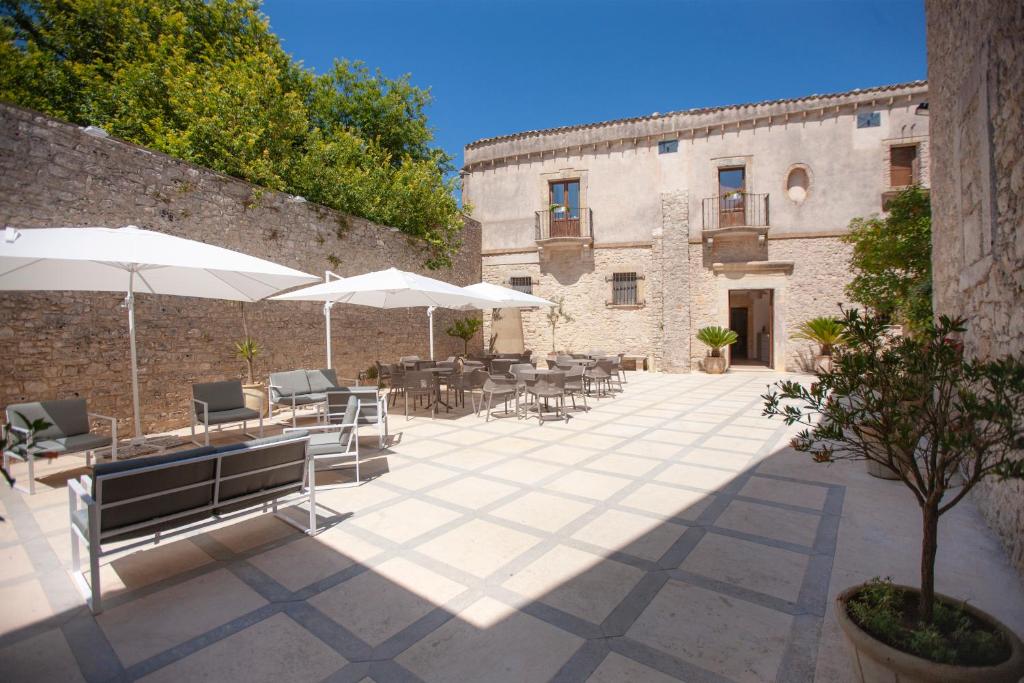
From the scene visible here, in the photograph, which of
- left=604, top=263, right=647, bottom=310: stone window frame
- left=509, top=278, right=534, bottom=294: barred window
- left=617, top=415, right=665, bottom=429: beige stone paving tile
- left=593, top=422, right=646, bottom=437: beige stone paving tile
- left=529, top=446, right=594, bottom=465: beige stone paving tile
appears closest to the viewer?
left=529, top=446, right=594, bottom=465: beige stone paving tile

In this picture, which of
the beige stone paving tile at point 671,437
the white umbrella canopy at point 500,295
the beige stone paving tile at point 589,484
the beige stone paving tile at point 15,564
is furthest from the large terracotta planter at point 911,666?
the white umbrella canopy at point 500,295

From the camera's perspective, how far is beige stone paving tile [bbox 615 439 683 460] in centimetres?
493

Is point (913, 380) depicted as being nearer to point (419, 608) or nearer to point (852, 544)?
point (852, 544)

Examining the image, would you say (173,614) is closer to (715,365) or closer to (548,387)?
(548,387)

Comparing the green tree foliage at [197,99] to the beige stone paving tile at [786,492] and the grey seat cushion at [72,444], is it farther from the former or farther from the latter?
the beige stone paving tile at [786,492]

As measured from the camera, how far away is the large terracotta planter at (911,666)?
1396 millimetres

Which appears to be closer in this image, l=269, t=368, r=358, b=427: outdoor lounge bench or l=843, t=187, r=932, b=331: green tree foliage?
l=269, t=368, r=358, b=427: outdoor lounge bench

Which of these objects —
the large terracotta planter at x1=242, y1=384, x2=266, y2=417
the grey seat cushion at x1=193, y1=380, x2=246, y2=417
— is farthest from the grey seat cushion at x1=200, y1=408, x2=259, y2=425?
the large terracotta planter at x1=242, y1=384, x2=266, y2=417

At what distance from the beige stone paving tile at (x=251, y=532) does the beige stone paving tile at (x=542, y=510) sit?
4.60 feet

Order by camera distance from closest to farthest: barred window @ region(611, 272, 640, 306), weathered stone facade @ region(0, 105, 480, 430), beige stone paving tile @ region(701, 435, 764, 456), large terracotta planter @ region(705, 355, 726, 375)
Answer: beige stone paving tile @ region(701, 435, 764, 456) < weathered stone facade @ region(0, 105, 480, 430) < large terracotta planter @ region(705, 355, 726, 375) < barred window @ region(611, 272, 640, 306)

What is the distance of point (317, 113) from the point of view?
51.7ft

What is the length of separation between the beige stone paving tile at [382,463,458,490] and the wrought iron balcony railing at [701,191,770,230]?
1157 cm

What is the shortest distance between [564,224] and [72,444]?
12505mm

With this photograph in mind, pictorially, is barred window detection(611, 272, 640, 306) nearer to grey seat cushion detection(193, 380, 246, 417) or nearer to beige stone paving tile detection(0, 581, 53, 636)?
grey seat cushion detection(193, 380, 246, 417)
